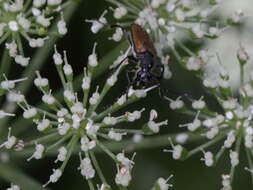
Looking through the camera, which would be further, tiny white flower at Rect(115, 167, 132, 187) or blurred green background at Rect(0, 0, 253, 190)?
blurred green background at Rect(0, 0, 253, 190)

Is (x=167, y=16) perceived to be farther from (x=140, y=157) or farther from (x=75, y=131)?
(x=140, y=157)

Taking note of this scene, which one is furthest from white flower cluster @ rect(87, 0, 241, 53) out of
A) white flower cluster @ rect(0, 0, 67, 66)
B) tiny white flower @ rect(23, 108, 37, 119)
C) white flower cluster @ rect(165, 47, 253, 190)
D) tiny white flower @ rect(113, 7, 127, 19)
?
tiny white flower @ rect(23, 108, 37, 119)

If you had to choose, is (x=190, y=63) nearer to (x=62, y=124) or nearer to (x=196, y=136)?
(x=196, y=136)

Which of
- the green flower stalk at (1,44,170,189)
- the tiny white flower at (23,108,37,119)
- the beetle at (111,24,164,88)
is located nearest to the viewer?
the green flower stalk at (1,44,170,189)

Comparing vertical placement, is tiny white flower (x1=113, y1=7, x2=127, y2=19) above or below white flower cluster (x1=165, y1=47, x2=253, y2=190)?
above

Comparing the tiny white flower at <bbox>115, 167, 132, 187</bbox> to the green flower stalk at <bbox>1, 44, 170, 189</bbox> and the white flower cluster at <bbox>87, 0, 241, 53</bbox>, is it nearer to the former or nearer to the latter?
the green flower stalk at <bbox>1, 44, 170, 189</bbox>

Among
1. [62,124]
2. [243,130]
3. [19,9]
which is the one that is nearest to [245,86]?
[243,130]

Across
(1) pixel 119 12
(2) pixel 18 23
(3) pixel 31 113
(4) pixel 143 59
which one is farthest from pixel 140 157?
(2) pixel 18 23

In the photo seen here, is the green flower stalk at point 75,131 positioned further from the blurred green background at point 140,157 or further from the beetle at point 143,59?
the blurred green background at point 140,157
